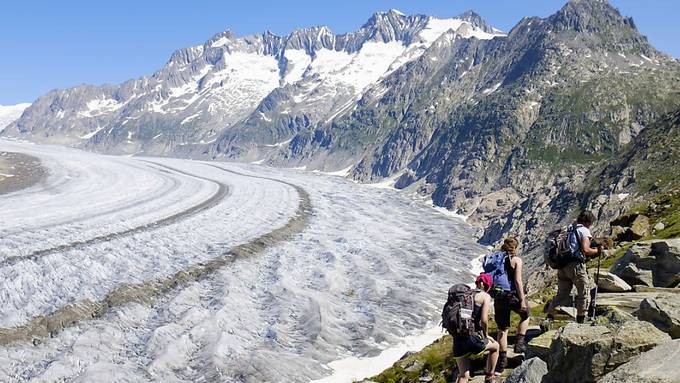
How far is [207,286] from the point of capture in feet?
144

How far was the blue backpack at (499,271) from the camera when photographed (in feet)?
46.2

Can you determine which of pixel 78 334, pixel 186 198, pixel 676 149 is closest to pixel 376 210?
pixel 186 198

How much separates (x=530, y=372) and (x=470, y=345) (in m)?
1.35

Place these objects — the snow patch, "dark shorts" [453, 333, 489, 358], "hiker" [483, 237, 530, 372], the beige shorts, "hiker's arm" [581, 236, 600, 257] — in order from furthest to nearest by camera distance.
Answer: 1. the snow patch
2. the beige shorts
3. "hiker's arm" [581, 236, 600, 257]
4. "hiker" [483, 237, 530, 372]
5. "dark shorts" [453, 333, 489, 358]

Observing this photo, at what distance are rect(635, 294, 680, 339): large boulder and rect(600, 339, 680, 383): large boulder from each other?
232cm

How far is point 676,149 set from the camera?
76.8 meters

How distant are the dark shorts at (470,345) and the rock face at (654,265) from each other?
350 inches

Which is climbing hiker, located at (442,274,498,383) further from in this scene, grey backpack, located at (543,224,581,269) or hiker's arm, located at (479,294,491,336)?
grey backpack, located at (543,224,581,269)

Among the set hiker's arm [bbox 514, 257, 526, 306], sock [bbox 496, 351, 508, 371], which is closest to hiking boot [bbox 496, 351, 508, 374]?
sock [bbox 496, 351, 508, 371]

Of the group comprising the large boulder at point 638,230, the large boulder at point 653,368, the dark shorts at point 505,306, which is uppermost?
the large boulder at point 638,230

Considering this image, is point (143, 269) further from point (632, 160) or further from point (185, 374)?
point (632, 160)

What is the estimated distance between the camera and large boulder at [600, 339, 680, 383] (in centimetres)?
851

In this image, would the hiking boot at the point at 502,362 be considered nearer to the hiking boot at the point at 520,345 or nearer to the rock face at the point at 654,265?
the hiking boot at the point at 520,345

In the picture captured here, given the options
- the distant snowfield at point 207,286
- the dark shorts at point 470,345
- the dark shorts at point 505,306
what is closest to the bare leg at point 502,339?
the dark shorts at point 505,306
